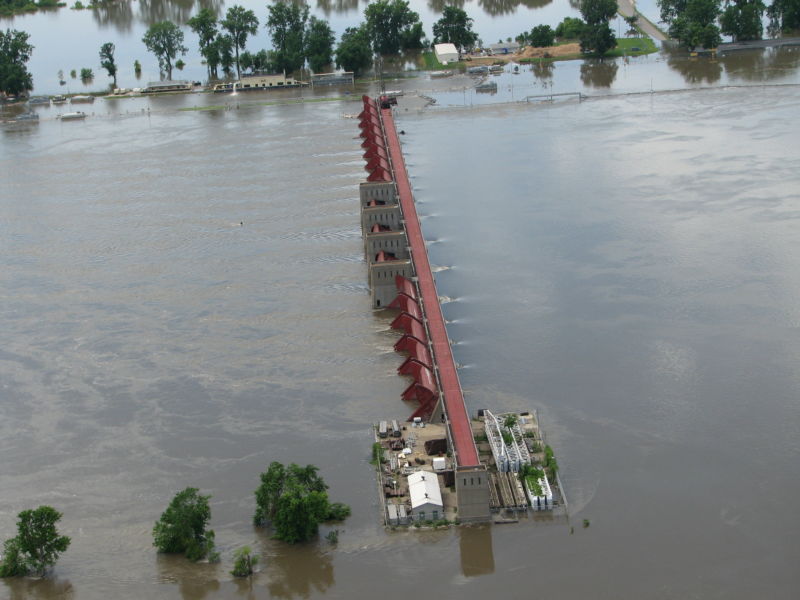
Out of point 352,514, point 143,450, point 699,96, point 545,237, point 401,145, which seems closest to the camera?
point 352,514

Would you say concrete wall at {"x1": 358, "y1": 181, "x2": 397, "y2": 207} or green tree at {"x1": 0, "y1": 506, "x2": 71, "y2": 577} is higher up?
concrete wall at {"x1": 358, "y1": 181, "x2": 397, "y2": 207}

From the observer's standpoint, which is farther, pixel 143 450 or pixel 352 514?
pixel 143 450

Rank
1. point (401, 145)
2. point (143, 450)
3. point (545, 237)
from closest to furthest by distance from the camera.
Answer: point (143, 450) < point (545, 237) < point (401, 145)

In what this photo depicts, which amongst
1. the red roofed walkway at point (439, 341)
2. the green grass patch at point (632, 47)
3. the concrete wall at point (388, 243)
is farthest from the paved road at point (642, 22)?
the concrete wall at point (388, 243)

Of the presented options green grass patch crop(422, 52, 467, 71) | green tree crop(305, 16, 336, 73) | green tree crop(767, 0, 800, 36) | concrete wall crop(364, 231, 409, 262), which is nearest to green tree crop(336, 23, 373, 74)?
green tree crop(305, 16, 336, 73)

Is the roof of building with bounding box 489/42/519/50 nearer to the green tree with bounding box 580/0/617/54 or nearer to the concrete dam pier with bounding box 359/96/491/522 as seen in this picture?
the green tree with bounding box 580/0/617/54

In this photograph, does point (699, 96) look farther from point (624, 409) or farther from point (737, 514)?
point (737, 514)

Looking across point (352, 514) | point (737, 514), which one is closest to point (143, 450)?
point (352, 514)
